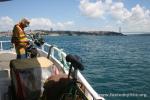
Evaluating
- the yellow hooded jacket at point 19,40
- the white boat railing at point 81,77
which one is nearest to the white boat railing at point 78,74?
the white boat railing at point 81,77

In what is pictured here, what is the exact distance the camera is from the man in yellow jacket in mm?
8625

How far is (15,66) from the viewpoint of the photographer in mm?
5914

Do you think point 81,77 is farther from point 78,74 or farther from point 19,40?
point 19,40

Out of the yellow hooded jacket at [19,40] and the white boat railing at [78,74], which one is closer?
the white boat railing at [78,74]

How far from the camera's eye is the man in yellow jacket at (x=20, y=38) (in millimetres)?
8625

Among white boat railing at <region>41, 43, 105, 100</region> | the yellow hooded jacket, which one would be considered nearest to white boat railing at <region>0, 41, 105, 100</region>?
white boat railing at <region>41, 43, 105, 100</region>

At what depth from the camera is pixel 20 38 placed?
873 cm

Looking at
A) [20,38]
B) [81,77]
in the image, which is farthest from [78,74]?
[20,38]

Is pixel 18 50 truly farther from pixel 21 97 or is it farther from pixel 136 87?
pixel 136 87

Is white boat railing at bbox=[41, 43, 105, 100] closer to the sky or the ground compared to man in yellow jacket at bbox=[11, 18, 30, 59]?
closer to the ground

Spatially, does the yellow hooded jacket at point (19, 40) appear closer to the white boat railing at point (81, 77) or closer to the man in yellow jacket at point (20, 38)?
the man in yellow jacket at point (20, 38)

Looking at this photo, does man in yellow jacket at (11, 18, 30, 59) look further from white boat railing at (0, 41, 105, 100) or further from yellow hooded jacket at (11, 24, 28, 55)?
white boat railing at (0, 41, 105, 100)

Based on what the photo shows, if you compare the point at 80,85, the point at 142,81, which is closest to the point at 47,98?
the point at 80,85

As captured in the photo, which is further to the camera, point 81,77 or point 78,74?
point 78,74
